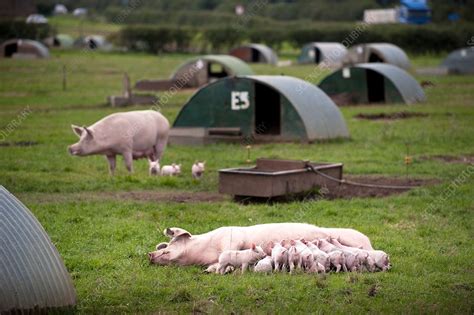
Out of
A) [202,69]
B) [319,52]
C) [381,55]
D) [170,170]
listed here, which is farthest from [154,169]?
[319,52]

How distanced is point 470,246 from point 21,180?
8.53 meters

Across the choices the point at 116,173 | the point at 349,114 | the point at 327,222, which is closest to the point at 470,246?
the point at 327,222

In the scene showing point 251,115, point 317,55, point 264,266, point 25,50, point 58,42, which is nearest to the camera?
point 264,266

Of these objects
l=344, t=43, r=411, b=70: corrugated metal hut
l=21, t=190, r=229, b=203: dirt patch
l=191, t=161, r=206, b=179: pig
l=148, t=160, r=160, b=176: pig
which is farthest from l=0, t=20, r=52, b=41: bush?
l=21, t=190, r=229, b=203: dirt patch

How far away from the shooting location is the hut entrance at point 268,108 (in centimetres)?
2656

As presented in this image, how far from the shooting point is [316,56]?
66250 mm

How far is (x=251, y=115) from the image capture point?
83.9 feet

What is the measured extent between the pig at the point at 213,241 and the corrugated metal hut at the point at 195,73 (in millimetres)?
30018

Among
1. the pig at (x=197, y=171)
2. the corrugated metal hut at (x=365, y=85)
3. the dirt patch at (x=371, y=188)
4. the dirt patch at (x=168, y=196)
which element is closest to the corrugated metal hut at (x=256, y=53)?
the corrugated metal hut at (x=365, y=85)

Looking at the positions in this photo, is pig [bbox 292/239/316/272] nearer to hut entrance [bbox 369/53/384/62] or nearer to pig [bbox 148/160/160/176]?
pig [bbox 148/160/160/176]

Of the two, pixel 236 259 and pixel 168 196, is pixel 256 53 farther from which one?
pixel 236 259

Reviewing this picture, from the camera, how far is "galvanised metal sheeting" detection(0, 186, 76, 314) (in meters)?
8.52

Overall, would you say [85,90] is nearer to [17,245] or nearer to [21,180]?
[21,180]

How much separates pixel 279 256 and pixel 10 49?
53645 millimetres
